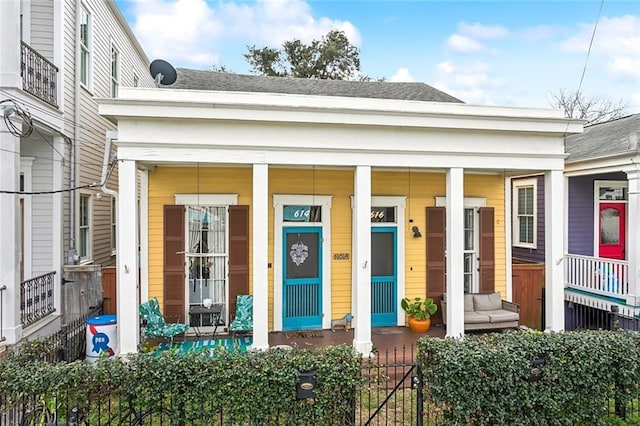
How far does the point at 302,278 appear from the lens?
8070mm

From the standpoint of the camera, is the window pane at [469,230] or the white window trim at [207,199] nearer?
the white window trim at [207,199]

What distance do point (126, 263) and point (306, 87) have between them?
24.0ft

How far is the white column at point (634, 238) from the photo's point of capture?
784 centimetres

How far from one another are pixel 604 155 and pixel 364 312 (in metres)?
6.60

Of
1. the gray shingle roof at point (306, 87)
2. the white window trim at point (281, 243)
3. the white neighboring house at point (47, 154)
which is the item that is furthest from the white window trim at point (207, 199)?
the gray shingle roof at point (306, 87)

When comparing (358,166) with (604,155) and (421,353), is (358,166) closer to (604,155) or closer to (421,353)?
(421,353)

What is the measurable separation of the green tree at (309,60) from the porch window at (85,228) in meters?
18.7

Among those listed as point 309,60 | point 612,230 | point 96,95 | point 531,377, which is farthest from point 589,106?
point 96,95

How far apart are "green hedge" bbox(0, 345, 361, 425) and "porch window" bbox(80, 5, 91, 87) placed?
7250 millimetres

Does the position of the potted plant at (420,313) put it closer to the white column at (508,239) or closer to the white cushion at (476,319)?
the white cushion at (476,319)

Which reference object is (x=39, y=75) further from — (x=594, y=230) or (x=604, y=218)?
(x=604, y=218)

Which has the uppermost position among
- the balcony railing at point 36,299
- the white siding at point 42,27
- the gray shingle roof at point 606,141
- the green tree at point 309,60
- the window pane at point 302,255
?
the green tree at point 309,60

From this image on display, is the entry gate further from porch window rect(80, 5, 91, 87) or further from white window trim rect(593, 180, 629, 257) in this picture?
porch window rect(80, 5, 91, 87)

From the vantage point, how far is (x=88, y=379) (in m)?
3.75
